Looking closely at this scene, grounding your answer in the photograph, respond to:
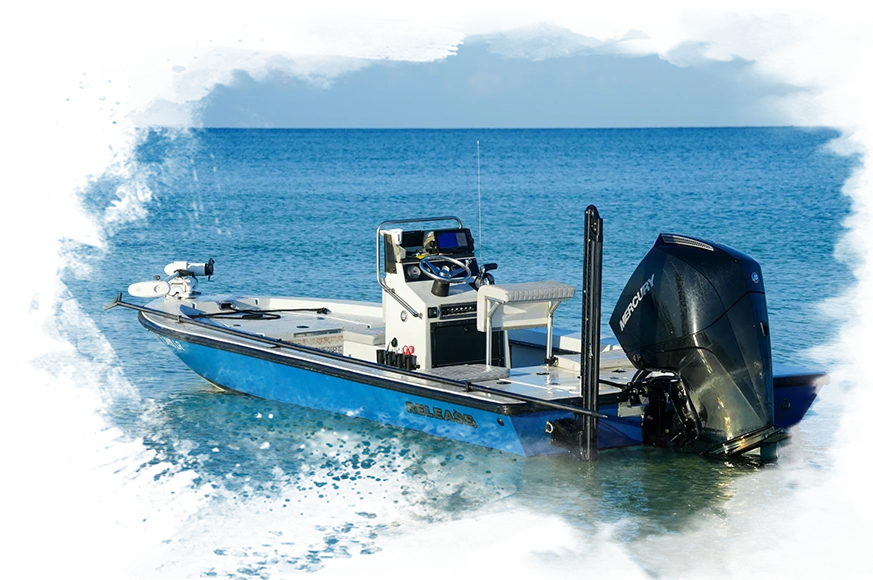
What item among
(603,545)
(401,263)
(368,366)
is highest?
(401,263)

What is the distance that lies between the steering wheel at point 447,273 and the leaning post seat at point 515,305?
17.9 inches

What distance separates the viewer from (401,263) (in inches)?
501

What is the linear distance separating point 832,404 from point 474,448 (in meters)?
4.35

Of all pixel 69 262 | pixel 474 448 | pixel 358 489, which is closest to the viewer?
pixel 358 489

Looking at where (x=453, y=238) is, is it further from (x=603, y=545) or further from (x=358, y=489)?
(x=603, y=545)

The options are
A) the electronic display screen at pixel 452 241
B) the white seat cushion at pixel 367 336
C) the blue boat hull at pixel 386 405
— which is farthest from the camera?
the white seat cushion at pixel 367 336

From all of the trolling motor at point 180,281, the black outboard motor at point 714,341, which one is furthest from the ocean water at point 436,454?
the trolling motor at point 180,281

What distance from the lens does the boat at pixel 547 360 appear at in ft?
35.7

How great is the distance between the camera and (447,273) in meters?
12.7

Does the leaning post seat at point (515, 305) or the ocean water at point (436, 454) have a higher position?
the leaning post seat at point (515, 305)

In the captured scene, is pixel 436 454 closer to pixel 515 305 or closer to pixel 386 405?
pixel 386 405

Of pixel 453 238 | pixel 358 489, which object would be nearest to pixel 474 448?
pixel 358 489

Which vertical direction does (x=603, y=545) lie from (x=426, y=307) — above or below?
below

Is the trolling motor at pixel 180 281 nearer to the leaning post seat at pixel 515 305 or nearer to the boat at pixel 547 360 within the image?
the boat at pixel 547 360
